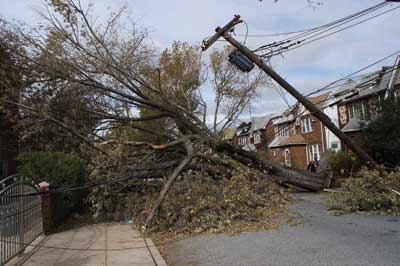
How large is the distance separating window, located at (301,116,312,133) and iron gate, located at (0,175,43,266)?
2924cm

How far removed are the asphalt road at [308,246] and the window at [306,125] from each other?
86.6 ft

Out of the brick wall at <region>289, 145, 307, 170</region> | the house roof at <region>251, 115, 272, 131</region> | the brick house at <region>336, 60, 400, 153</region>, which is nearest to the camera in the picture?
the brick house at <region>336, 60, 400, 153</region>

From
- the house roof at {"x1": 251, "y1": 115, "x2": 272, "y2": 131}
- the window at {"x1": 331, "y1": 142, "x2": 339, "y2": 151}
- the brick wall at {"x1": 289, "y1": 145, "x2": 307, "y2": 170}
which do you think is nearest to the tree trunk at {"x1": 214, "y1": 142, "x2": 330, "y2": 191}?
the window at {"x1": 331, "y1": 142, "x2": 339, "y2": 151}

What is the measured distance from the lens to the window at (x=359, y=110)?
85.9ft

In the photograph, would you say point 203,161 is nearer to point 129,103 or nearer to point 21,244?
point 129,103

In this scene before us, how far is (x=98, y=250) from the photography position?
7.80 meters

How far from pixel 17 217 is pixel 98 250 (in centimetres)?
171

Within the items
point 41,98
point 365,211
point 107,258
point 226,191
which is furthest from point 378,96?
point 107,258

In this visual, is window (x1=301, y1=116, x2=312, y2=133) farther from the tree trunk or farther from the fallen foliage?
the fallen foliage

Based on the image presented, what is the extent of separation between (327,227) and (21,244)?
6.35 meters

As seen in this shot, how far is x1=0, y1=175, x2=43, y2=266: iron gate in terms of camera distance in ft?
22.1

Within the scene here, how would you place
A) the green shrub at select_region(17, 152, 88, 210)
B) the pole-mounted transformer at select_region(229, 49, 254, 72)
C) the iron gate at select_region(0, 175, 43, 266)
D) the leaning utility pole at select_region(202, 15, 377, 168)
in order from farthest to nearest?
1. the pole-mounted transformer at select_region(229, 49, 254, 72)
2. the leaning utility pole at select_region(202, 15, 377, 168)
3. the green shrub at select_region(17, 152, 88, 210)
4. the iron gate at select_region(0, 175, 43, 266)

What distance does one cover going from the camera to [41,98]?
44.0ft

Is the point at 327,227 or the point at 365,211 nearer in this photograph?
the point at 327,227
